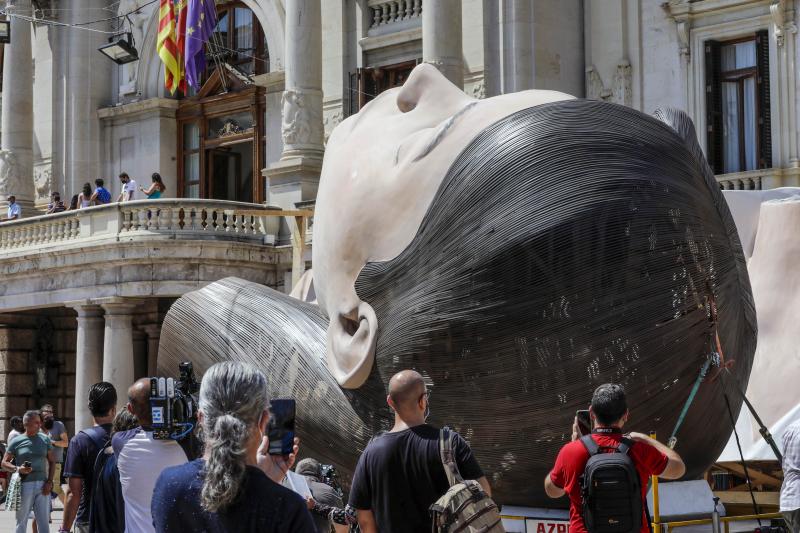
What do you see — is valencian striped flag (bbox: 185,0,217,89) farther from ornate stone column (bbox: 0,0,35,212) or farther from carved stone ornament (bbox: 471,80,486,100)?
ornate stone column (bbox: 0,0,35,212)

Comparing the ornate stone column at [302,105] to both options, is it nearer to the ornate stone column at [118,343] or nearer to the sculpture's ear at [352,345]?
the ornate stone column at [118,343]

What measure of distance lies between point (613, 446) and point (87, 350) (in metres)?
21.4

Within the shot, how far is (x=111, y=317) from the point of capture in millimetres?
24953

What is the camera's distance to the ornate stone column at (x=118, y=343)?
24.9m

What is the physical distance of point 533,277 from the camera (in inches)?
260

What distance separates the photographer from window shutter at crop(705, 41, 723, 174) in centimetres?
2336

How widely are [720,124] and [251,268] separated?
8.83m

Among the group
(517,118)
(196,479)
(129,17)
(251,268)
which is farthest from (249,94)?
(196,479)

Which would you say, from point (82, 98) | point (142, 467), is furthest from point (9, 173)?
point (142, 467)

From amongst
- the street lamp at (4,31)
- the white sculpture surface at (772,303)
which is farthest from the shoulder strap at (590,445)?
the street lamp at (4,31)

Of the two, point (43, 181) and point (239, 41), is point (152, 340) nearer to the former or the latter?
point (43, 181)

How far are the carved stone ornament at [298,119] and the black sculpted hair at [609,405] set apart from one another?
20478 mm

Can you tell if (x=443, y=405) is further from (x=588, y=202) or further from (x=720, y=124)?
(x=720, y=124)

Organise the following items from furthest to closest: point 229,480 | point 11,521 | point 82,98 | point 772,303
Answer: point 82,98, point 11,521, point 772,303, point 229,480
